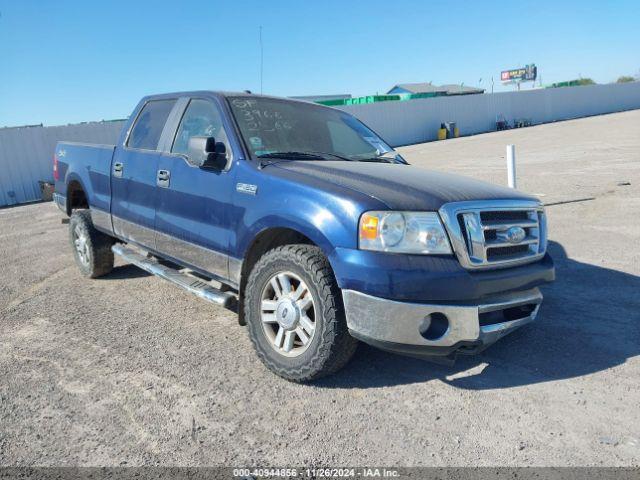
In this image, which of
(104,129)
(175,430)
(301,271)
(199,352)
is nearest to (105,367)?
(199,352)

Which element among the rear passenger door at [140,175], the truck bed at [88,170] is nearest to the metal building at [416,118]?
the truck bed at [88,170]

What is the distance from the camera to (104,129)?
18.4 meters

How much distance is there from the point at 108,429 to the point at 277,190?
165cm

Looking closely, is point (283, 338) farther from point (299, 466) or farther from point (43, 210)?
point (43, 210)

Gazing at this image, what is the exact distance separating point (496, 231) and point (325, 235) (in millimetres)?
1030

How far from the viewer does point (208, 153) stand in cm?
356

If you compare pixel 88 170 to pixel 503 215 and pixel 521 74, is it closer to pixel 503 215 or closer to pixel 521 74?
pixel 503 215

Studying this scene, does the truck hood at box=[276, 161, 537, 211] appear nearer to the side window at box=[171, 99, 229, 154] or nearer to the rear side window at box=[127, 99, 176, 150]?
the side window at box=[171, 99, 229, 154]

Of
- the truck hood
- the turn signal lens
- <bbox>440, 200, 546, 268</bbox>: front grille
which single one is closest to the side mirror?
the truck hood

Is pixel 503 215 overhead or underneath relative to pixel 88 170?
underneath

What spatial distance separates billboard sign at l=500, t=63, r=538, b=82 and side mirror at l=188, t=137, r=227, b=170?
89.1 metres

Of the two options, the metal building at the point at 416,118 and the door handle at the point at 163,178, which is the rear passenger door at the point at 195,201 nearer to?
the door handle at the point at 163,178

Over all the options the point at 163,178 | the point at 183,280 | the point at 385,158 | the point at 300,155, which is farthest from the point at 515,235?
the point at 163,178

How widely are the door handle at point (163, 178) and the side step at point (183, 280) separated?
27.8 inches
